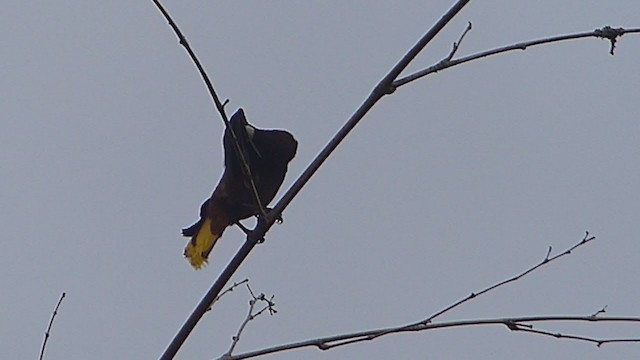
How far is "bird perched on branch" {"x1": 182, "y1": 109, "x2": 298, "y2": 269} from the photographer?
4109mm

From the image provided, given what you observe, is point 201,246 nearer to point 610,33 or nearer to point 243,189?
point 243,189

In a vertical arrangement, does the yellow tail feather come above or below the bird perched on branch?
below

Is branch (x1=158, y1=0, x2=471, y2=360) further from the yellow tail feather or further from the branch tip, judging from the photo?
the yellow tail feather

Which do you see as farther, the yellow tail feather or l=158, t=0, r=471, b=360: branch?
the yellow tail feather

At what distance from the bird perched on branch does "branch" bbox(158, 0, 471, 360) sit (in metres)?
1.39

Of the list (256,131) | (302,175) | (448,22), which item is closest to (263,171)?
(256,131)

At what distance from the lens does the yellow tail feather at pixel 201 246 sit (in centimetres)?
409

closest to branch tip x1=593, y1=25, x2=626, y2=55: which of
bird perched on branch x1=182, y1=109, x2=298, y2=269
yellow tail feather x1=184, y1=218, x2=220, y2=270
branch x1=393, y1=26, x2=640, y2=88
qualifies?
branch x1=393, y1=26, x2=640, y2=88

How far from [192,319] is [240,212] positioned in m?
1.82

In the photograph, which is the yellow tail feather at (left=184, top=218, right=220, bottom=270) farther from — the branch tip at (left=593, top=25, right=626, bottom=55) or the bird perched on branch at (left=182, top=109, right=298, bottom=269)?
the branch tip at (left=593, top=25, right=626, bottom=55)

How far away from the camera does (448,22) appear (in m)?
2.39

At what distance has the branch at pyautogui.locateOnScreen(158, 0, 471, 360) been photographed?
7.82 feet

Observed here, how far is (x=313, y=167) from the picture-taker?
2.56 metres

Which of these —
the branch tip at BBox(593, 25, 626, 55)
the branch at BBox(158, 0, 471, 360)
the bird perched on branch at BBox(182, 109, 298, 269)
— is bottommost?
the branch at BBox(158, 0, 471, 360)
